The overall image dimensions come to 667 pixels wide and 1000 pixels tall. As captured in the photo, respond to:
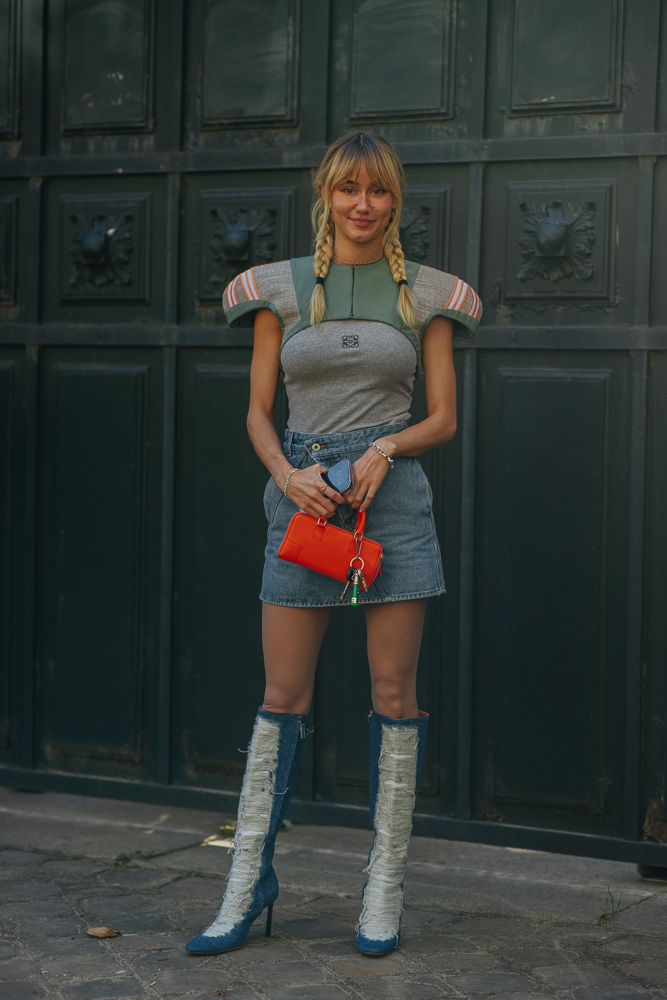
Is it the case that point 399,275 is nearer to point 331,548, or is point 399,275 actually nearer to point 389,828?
point 331,548

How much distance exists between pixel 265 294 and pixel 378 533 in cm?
68

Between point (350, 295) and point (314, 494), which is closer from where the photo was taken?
point (314, 494)

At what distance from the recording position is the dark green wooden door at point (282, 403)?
3.97 meters

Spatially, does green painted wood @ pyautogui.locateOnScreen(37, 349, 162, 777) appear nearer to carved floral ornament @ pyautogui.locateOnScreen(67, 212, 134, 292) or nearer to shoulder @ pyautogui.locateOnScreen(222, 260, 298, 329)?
carved floral ornament @ pyautogui.locateOnScreen(67, 212, 134, 292)

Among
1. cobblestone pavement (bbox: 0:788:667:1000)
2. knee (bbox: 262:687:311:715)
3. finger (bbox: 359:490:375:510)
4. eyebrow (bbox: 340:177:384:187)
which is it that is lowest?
cobblestone pavement (bbox: 0:788:667:1000)

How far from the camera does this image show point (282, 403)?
437 centimetres

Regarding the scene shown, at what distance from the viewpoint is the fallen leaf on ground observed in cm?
343

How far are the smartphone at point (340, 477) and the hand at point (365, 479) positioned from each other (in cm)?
2

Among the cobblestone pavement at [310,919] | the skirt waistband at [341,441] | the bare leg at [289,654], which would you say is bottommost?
the cobblestone pavement at [310,919]

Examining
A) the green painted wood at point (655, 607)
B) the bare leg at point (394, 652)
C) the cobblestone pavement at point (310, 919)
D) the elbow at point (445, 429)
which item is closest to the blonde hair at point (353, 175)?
the elbow at point (445, 429)

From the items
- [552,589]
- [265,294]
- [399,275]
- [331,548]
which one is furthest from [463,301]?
[552,589]

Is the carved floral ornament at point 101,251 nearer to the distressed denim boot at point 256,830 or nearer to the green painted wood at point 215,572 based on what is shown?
the green painted wood at point 215,572

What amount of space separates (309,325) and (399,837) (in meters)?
1.33

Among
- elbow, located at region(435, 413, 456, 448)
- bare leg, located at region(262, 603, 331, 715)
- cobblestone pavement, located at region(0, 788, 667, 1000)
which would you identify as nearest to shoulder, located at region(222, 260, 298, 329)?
elbow, located at region(435, 413, 456, 448)
